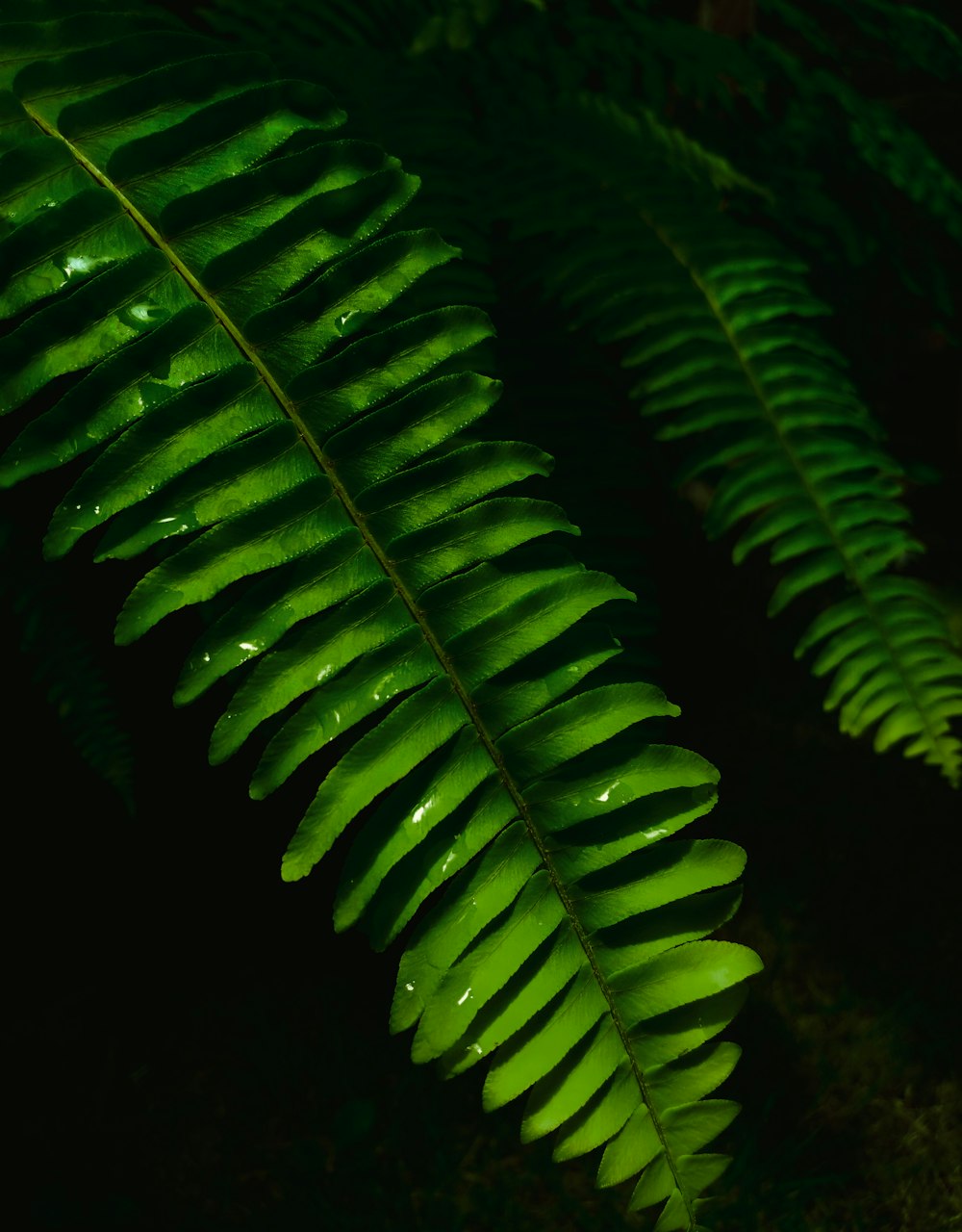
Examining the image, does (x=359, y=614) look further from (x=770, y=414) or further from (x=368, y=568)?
(x=770, y=414)

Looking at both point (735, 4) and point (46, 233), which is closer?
point (46, 233)

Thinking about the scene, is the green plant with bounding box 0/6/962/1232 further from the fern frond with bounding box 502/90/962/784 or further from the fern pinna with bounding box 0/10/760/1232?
the fern frond with bounding box 502/90/962/784

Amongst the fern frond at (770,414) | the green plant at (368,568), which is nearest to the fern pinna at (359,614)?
the green plant at (368,568)

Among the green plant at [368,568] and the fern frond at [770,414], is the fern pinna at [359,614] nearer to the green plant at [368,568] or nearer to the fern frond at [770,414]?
the green plant at [368,568]

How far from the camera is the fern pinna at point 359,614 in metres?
0.72

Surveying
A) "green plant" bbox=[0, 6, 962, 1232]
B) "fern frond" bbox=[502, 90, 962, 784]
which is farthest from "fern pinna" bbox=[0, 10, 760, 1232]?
"fern frond" bbox=[502, 90, 962, 784]

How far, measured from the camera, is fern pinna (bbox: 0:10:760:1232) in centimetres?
72

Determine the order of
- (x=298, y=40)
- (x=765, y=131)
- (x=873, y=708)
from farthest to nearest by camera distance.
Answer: (x=765, y=131)
(x=298, y=40)
(x=873, y=708)

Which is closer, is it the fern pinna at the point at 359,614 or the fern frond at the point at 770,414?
the fern pinna at the point at 359,614

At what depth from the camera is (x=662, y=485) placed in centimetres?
153

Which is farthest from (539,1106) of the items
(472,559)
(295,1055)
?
(295,1055)

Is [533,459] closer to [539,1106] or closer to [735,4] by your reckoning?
[539,1106]

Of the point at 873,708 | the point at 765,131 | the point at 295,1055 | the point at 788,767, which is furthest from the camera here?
the point at 788,767

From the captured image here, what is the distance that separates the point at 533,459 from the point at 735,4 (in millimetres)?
2601
